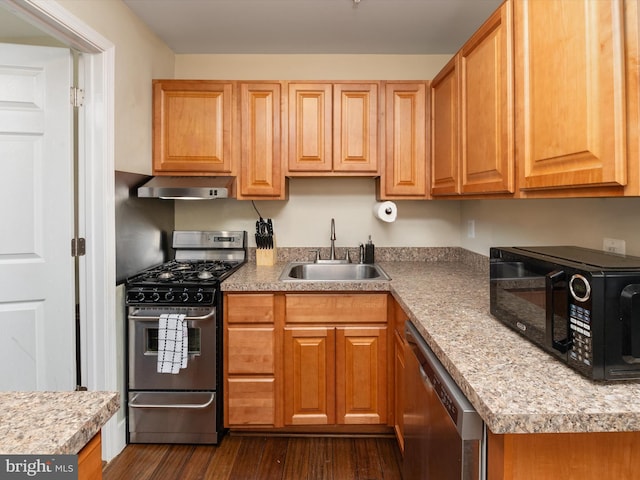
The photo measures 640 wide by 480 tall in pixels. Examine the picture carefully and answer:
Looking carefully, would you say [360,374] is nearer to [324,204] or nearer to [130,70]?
[324,204]

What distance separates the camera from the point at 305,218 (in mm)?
2771

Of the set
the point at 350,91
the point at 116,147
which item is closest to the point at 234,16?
the point at 350,91

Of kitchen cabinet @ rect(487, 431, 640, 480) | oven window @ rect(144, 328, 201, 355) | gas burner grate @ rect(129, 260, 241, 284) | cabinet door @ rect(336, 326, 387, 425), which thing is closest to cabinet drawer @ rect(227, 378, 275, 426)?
oven window @ rect(144, 328, 201, 355)

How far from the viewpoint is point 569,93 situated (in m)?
1.02

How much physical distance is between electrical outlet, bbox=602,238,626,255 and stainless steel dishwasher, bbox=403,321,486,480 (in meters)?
0.75

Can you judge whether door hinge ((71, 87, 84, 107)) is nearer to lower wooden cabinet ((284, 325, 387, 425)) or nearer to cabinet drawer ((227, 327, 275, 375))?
cabinet drawer ((227, 327, 275, 375))

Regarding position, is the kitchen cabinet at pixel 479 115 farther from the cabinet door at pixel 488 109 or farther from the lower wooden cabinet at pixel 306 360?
the lower wooden cabinet at pixel 306 360

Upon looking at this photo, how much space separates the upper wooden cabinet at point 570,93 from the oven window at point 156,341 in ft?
5.83

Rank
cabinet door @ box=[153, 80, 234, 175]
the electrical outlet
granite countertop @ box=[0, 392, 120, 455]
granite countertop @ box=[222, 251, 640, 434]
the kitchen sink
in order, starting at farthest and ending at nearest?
1. the kitchen sink
2. cabinet door @ box=[153, 80, 234, 175]
3. the electrical outlet
4. granite countertop @ box=[222, 251, 640, 434]
5. granite countertop @ box=[0, 392, 120, 455]

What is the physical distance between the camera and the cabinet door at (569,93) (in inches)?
34.6

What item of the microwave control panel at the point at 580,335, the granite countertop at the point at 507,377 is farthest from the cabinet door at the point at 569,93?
the granite countertop at the point at 507,377

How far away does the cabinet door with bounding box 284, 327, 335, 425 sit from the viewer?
2080mm

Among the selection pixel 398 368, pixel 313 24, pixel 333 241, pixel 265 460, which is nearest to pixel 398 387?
pixel 398 368

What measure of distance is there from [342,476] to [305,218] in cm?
167
